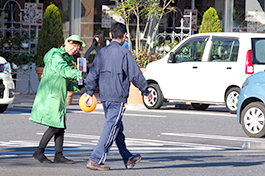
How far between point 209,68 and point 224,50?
549 mm

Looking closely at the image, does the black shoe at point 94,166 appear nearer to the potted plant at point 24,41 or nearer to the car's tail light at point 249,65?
the car's tail light at point 249,65

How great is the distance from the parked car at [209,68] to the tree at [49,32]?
538cm

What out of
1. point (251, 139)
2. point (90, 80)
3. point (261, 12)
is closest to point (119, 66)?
point (90, 80)

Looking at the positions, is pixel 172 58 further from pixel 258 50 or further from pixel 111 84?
pixel 111 84

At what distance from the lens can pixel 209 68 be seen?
1291 cm

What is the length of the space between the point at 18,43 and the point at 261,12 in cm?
1054

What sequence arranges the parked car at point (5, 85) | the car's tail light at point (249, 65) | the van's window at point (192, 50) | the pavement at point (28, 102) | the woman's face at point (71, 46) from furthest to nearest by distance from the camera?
1. the pavement at point (28, 102)
2. the van's window at point (192, 50)
3. the car's tail light at point (249, 65)
4. the parked car at point (5, 85)
5. the woman's face at point (71, 46)

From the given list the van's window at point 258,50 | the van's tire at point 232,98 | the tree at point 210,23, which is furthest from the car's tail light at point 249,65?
the tree at point 210,23

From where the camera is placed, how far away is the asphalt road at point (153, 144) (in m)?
6.52

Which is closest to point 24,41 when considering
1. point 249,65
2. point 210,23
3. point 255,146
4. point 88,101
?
point 210,23

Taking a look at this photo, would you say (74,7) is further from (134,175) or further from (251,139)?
(134,175)

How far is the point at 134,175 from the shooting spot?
6.17m

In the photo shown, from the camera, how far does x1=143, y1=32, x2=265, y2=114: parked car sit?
1252 cm

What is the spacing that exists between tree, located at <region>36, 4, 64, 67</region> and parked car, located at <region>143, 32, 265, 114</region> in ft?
17.7
